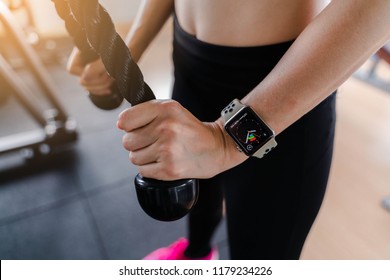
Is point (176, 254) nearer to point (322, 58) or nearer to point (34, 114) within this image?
point (322, 58)

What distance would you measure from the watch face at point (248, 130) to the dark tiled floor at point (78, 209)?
82cm

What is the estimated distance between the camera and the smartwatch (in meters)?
0.40

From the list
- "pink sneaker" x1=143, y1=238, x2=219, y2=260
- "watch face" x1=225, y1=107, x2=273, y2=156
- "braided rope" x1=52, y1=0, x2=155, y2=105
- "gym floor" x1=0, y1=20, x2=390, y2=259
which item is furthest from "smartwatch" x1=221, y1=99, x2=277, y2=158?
"gym floor" x1=0, y1=20, x2=390, y2=259

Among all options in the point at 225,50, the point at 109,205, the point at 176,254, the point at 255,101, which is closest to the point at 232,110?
the point at 255,101

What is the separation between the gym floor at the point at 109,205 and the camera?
112 centimetres

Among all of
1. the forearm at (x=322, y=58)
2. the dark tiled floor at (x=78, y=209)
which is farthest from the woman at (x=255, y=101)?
the dark tiled floor at (x=78, y=209)

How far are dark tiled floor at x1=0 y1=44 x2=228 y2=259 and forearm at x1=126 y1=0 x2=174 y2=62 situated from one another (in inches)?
30.6

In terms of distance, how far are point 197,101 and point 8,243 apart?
0.99m

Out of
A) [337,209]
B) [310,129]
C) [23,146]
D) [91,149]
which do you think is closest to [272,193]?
[310,129]

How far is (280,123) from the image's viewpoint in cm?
40

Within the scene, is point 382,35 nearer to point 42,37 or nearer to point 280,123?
point 280,123

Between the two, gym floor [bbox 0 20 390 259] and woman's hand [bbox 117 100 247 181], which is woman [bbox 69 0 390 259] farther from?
gym floor [bbox 0 20 390 259]

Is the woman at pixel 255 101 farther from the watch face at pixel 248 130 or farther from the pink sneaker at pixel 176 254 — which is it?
the pink sneaker at pixel 176 254

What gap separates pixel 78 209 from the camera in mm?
1281
